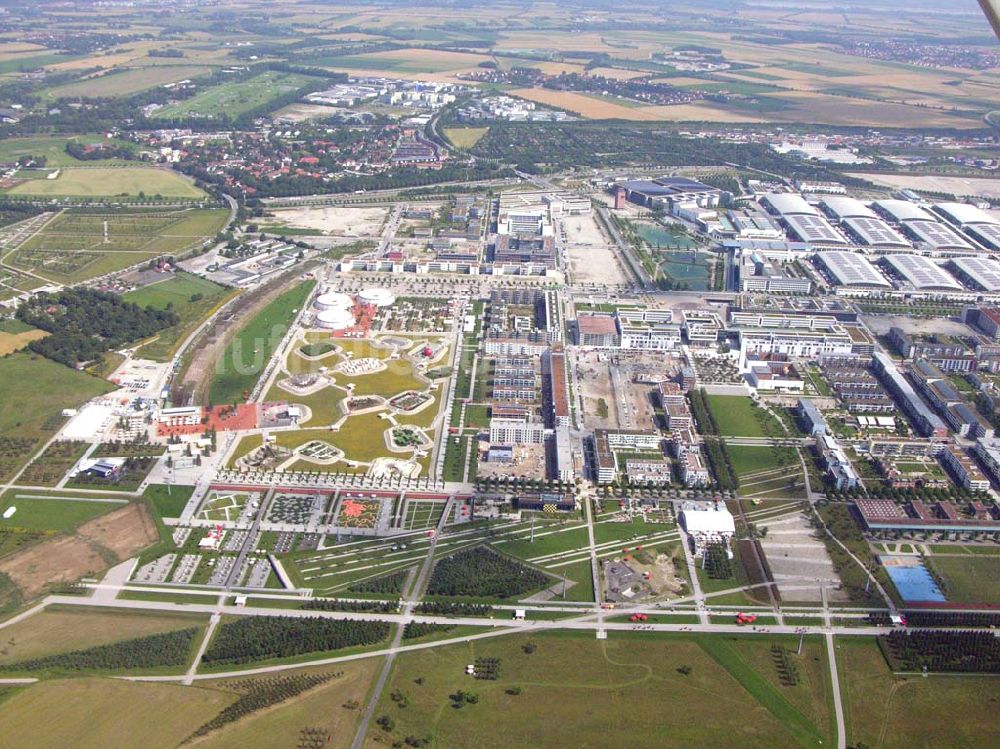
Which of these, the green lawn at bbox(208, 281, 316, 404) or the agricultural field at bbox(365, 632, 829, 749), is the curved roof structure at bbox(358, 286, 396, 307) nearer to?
the green lawn at bbox(208, 281, 316, 404)

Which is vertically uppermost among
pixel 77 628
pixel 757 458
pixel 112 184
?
pixel 77 628

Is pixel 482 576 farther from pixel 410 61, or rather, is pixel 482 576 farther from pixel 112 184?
pixel 410 61

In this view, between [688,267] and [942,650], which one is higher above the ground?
[942,650]

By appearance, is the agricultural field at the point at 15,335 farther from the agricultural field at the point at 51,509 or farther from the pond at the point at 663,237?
the pond at the point at 663,237

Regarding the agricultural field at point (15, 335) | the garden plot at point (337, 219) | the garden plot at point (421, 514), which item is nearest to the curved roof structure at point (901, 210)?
the garden plot at point (337, 219)

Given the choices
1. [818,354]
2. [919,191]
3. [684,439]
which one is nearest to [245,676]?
[684,439]

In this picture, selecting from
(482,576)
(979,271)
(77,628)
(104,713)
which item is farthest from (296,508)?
(979,271)

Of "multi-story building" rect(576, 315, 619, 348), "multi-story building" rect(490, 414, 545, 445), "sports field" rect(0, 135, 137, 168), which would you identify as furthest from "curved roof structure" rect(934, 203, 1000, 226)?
"sports field" rect(0, 135, 137, 168)
